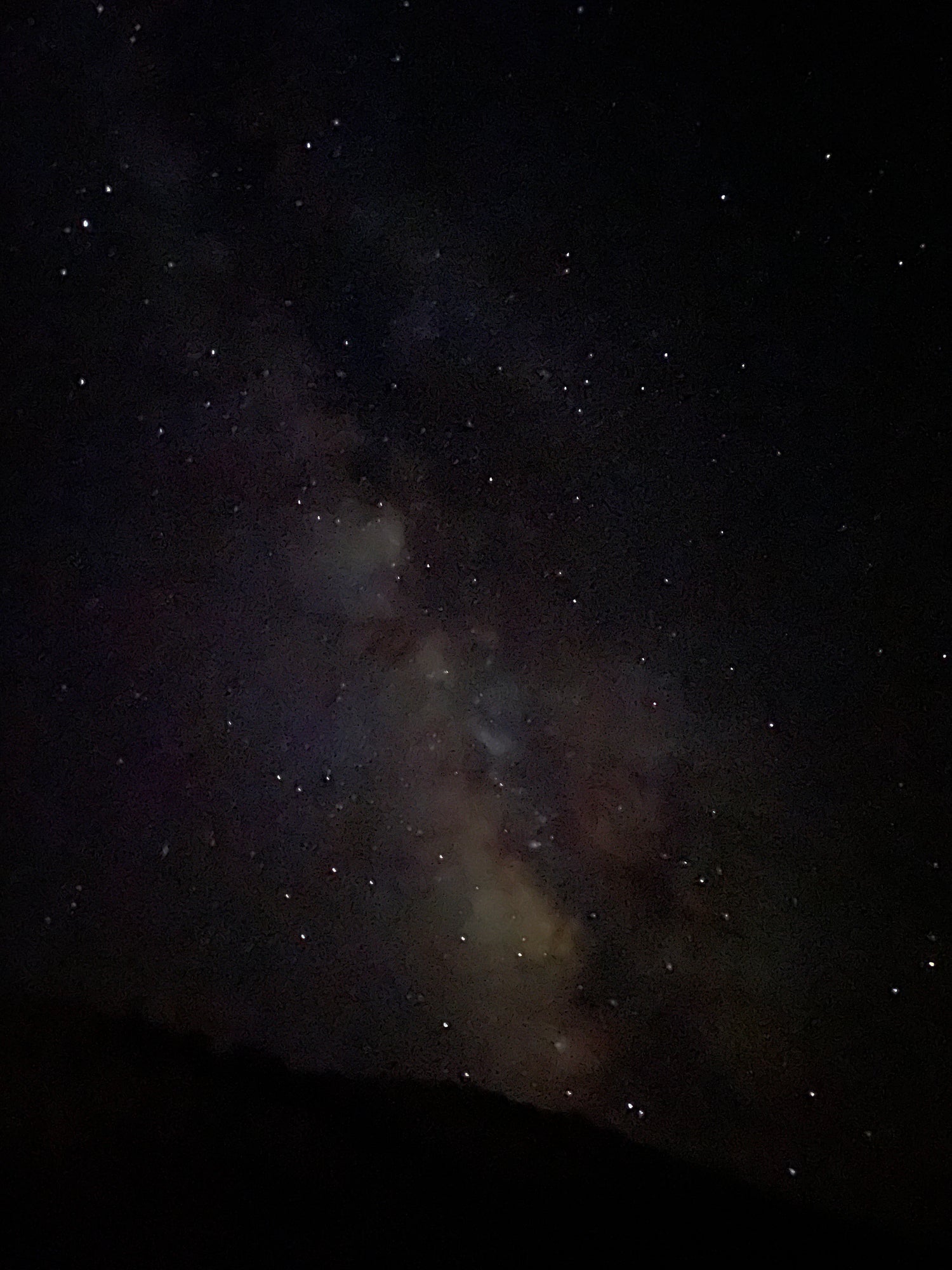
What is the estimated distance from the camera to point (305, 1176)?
106 cm

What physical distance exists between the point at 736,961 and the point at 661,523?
0.50 m

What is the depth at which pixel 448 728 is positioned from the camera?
934mm

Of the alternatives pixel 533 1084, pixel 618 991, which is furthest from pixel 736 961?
pixel 533 1084

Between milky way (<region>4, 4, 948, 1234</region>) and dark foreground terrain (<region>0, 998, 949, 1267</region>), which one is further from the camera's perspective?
dark foreground terrain (<region>0, 998, 949, 1267</region>)

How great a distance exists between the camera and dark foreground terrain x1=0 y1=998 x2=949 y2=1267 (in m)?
0.96

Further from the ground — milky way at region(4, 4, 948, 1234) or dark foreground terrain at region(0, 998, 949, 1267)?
milky way at region(4, 4, 948, 1234)

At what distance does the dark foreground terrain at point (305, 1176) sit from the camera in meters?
0.96

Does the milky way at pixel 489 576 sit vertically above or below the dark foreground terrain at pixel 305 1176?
above

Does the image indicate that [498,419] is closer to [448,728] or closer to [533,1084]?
[448,728]

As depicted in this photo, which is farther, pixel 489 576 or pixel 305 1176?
pixel 305 1176

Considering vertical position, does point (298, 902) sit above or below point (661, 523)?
below

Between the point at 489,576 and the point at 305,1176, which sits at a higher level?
the point at 489,576

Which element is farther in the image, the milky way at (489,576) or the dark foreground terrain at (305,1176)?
the dark foreground terrain at (305,1176)

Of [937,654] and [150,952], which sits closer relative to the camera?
[937,654]
